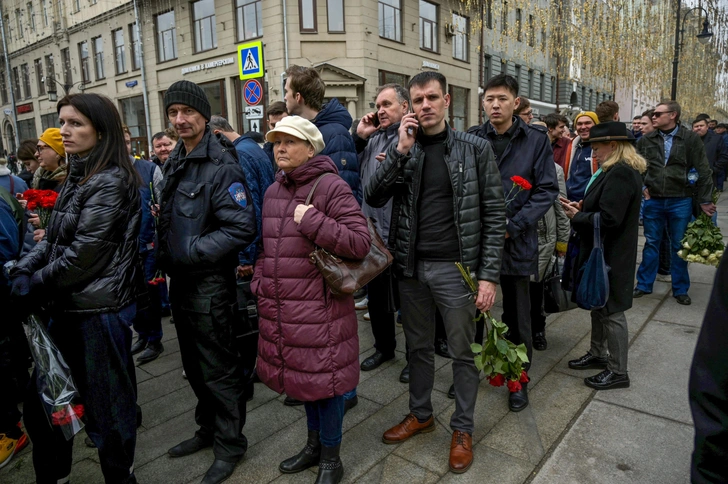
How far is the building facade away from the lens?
18.3m

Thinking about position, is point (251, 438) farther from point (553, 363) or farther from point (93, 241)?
point (553, 363)

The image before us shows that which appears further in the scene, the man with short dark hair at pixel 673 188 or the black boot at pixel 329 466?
the man with short dark hair at pixel 673 188

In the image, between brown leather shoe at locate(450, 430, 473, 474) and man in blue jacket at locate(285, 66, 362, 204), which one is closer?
brown leather shoe at locate(450, 430, 473, 474)

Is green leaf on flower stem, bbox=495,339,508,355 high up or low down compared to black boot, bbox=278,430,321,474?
up

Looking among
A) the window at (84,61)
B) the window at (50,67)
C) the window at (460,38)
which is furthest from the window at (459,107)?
the window at (50,67)

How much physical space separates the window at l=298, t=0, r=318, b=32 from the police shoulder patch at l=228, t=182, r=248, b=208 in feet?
56.5

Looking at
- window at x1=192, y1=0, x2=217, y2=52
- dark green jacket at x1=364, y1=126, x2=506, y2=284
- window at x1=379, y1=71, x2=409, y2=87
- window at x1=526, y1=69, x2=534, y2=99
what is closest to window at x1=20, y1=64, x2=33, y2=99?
window at x1=192, y1=0, x2=217, y2=52

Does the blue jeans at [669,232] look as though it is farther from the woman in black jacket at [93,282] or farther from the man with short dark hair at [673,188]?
the woman in black jacket at [93,282]

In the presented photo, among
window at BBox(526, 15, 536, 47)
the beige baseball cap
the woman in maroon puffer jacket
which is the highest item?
window at BBox(526, 15, 536, 47)

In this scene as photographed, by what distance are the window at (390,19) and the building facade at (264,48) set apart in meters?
0.05

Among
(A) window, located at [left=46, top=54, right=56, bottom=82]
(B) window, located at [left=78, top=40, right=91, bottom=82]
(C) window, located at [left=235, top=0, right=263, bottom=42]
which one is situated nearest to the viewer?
(C) window, located at [left=235, top=0, right=263, bottom=42]

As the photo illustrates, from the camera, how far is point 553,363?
4.20m

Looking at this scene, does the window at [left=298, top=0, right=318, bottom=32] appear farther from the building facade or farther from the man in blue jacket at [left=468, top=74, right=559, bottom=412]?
the man in blue jacket at [left=468, top=74, right=559, bottom=412]

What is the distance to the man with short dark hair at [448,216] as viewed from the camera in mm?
2828
